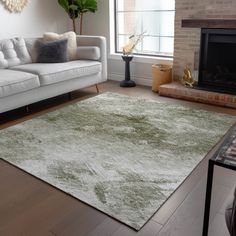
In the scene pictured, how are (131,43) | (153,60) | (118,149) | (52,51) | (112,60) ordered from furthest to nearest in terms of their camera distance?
(112,60) < (131,43) < (153,60) < (52,51) < (118,149)

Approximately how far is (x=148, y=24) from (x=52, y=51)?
165 centimetres

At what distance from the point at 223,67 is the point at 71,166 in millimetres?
2558

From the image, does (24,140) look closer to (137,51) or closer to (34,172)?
(34,172)

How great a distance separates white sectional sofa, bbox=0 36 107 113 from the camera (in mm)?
3067

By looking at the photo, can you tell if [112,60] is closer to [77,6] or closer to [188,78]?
[77,6]

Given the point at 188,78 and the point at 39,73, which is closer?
the point at 39,73

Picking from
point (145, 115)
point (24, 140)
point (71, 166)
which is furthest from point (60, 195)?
point (145, 115)

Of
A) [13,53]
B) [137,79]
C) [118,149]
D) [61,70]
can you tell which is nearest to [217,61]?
[137,79]

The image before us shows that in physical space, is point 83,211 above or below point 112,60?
below

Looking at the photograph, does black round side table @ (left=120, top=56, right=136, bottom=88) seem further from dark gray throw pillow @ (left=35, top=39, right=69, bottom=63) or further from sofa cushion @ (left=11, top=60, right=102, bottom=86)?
dark gray throw pillow @ (left=35, top=39, right=69, bottom=63)

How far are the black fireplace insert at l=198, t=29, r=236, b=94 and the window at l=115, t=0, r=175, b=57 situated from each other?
701 mm

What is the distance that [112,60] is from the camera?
16.1 ft

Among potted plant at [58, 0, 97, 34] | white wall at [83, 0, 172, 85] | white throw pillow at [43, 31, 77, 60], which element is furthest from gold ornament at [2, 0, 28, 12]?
white wall at [83, 0, 172, 85]

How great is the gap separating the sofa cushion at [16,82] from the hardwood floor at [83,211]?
102 cm
